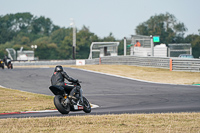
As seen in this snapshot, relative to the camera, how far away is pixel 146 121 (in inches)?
373

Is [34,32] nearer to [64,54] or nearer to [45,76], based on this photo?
[64,54]

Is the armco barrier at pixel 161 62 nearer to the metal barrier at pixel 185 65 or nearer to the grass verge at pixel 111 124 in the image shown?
the metal barrier at pixel 185 65

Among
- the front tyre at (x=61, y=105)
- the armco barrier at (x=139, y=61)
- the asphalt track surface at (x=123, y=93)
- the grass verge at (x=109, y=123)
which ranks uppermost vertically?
the armco barrier at (x=139, y=61)

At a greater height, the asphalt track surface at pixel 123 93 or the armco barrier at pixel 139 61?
the armco barrier at pixel 139 61

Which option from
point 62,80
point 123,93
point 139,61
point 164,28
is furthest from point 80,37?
point 62,80

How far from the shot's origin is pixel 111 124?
9047 mm

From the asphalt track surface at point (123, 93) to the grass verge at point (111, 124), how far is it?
6.19 ft

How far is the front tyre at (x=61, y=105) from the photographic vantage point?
1096 centimetres

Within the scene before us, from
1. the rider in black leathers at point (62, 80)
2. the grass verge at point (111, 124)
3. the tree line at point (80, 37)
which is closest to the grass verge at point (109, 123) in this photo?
the grass verge at point (111, 124)

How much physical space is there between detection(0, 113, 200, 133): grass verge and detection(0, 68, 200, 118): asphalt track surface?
189cm

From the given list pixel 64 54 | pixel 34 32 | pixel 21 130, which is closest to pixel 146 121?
pixel 21 130

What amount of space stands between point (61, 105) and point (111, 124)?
2505 millimetres

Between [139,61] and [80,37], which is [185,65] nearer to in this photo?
[139,61]

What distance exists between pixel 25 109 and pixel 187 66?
21.7 m
